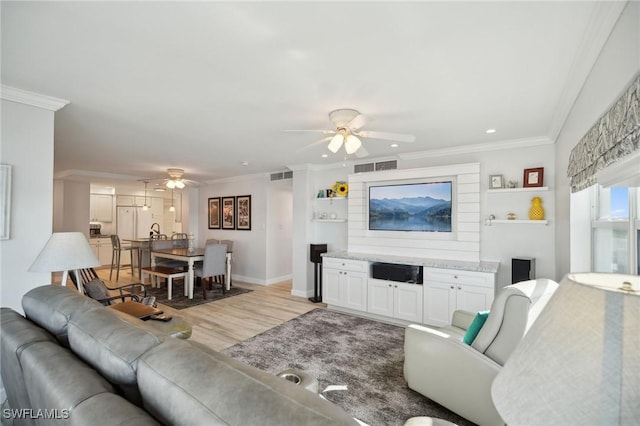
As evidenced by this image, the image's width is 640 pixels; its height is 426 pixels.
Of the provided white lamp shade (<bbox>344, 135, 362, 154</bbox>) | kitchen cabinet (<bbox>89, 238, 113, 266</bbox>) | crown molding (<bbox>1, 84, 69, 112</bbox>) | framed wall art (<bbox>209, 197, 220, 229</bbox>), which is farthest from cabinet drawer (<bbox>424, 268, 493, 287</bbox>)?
kitchen cabinet (<bbox>89, 238, 113, 266</bbox>)

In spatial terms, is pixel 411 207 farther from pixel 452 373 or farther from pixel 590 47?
pixel 590 47

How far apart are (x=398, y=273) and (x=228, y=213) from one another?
183 inches

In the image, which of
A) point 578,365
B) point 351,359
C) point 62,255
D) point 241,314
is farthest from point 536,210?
point 62,255

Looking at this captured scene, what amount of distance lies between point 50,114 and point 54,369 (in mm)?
2413

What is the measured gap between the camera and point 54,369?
1006 millimetres

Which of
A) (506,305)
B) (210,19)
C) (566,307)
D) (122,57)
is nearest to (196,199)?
(122,57)

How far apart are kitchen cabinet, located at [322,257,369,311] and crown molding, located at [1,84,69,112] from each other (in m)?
3.64

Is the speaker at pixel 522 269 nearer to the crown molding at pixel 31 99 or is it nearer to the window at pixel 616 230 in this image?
the window at pixel 616 230

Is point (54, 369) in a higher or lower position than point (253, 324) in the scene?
higher

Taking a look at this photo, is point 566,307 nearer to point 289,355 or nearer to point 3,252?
point 289,355

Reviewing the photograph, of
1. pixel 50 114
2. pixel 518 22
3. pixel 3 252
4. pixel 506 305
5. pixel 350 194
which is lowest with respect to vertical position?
pixel 506 305

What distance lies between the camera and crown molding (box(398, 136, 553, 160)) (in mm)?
3633

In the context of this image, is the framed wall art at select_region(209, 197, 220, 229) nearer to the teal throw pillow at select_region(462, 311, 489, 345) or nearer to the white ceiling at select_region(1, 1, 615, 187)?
the white ceiling at select_region(1, 1, 615, 187)

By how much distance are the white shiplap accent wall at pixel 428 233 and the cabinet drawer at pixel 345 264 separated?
489mm
